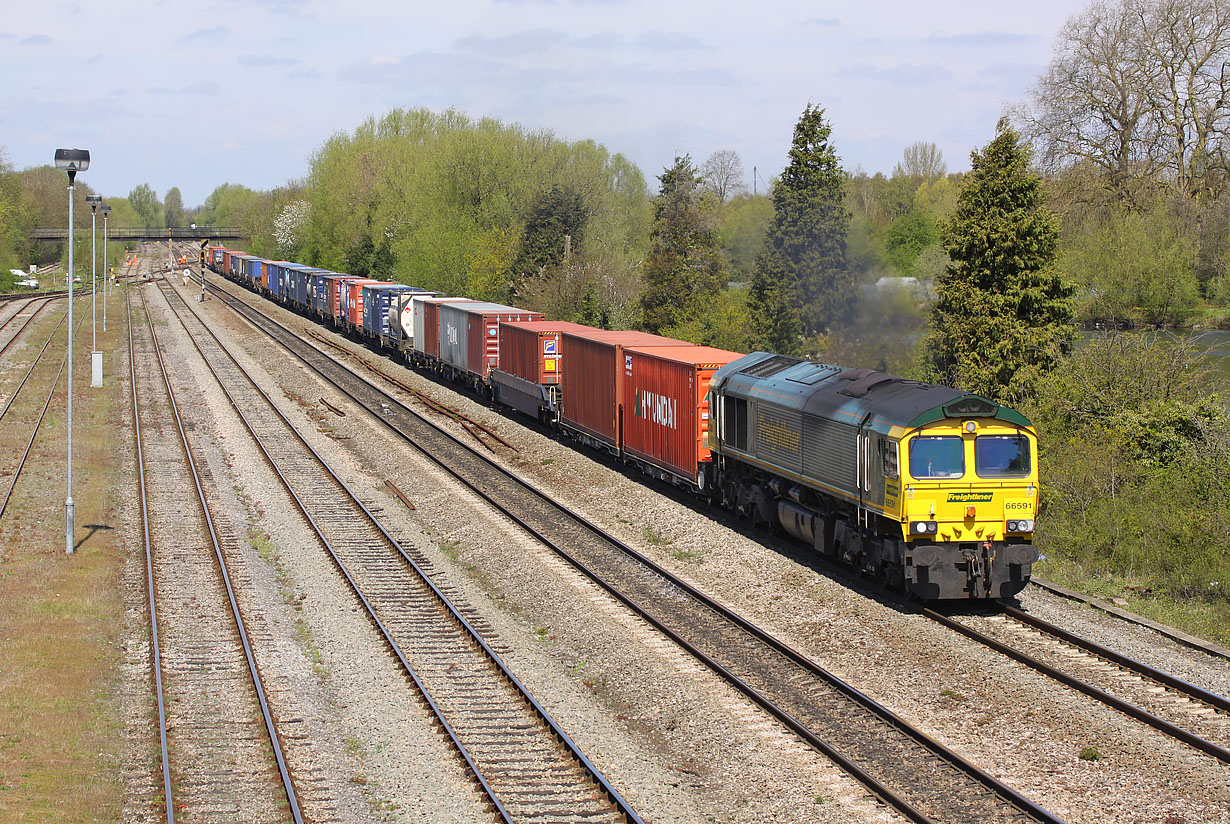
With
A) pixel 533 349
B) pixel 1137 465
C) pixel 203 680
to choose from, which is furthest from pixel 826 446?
pixel 533 349

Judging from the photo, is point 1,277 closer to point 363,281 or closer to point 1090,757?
point 363,281

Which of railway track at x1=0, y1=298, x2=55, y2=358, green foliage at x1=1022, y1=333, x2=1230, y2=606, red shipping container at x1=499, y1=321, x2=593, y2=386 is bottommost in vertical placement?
green foliage at x1=1022, y1=333, x2=1230, y2=606

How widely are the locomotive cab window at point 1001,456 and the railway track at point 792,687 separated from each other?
425 centimetres

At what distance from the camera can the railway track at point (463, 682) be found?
11227mm

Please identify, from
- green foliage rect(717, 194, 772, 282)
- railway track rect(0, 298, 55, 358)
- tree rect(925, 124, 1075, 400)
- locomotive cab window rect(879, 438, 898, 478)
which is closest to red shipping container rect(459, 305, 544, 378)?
tree rect(925, 124, 1075, 400)

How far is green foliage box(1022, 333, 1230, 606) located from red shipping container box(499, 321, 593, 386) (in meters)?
13.7

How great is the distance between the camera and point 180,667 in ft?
50.3

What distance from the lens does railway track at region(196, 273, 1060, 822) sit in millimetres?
10930

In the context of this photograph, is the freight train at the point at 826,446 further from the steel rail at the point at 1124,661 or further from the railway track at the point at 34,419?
the railway track at the point at 34,419

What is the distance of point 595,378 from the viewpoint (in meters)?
29.6

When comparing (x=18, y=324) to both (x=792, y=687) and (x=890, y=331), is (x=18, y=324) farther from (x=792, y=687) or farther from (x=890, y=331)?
(x=792, y=687)

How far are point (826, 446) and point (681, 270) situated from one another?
32808 millimetres

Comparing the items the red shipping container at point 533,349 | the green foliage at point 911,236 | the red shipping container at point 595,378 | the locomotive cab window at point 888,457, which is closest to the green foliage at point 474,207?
the green foliage at point 911,236

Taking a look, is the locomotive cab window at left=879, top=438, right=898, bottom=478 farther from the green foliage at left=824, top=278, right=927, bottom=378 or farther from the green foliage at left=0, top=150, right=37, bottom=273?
the green foliage at left=0, top=150, right=37, bottom=273
